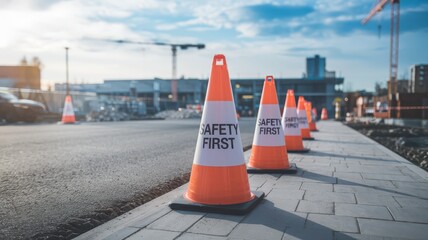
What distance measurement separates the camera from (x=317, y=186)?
516 cm

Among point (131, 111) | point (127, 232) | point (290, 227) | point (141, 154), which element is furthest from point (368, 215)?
point (131, 111)

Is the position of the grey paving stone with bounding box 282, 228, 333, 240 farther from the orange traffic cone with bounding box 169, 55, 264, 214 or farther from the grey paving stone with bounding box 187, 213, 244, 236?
the orange traffic cone with bounding box 169, 55, 264, 214

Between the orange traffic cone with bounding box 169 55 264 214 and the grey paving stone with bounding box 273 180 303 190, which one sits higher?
the orange traffic cone with bounding box 169 55 264 214

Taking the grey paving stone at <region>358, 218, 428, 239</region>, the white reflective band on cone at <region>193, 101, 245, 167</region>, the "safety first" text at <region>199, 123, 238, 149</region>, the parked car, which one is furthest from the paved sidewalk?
the parked car

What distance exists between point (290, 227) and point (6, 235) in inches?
96.5

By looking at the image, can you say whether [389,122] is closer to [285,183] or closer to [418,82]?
[285,183]

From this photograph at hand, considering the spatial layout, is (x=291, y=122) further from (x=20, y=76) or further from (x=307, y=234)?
(x=20, y=76)

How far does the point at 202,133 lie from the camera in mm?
4289

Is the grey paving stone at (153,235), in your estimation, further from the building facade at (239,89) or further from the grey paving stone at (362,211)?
the building facade at (239,89)

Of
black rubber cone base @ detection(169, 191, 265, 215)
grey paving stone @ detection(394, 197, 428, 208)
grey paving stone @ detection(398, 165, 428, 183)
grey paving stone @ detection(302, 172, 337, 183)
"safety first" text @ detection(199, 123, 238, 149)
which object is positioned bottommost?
grey paving stone @ detection(398, 165, 428, 183)

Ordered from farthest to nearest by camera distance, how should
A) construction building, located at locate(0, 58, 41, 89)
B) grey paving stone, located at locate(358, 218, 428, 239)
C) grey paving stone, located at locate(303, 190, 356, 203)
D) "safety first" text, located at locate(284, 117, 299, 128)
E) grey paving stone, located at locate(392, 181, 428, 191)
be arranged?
construction building, located at locate(0, 58, 41, 89)
"safety first" text, located at locate(284, 117, 299, 128)
grey paving stone, located at locate(392, 181, 428, 191)
grey paving stone, located at locate(303, 190, 356, 203)
grey paving stone, located at locate(358, 218, 428, 239)

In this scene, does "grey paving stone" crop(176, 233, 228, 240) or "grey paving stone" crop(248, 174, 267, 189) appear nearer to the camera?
"grey paving stone" crop(176, 233, 228, 240)

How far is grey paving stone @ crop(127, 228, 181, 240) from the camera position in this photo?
3119 millimetres

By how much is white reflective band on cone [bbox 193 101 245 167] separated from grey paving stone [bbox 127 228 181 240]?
3.49 feet
